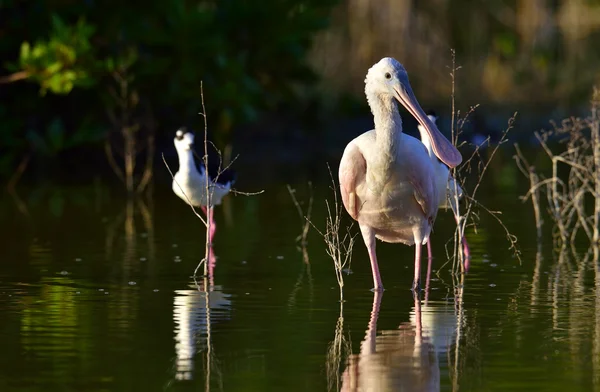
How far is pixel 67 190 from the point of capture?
20.0 metres

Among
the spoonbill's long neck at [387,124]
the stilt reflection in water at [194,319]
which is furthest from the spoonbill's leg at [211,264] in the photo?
the spoonbill's long neck at [387,124]

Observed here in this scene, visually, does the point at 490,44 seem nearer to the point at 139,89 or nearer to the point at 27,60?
the point at 139,89

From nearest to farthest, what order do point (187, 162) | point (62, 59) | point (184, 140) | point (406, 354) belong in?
point (406, 354)
point (187, 162)
point (184, 140)
point (62, 59)

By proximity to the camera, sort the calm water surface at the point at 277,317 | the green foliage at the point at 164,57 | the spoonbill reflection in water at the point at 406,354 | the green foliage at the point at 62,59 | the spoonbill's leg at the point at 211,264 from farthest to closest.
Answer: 1. the green foliage at the point at 164,57
2. the green foliage at the point at 62,59
3. the spoonbill's leg at the point at 211,264
4. the calm water surface at the point at 277,317
5. the spoonbill reflection in water at the point at 406,354

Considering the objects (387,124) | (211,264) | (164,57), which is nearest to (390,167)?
(387,124)

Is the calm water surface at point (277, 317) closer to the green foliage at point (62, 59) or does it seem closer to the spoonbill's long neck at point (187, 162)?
the spoonbill's long neck at point (187, 162)

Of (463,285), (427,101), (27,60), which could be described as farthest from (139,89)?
(463,285)

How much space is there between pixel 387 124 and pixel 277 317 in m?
1.66

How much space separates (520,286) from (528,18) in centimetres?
2485

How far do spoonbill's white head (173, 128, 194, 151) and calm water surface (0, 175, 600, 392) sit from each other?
0.89 m

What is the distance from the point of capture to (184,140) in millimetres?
14586

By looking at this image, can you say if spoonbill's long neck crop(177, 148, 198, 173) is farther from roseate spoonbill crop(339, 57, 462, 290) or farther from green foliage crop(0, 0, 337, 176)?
green foliage crop(0, 0, 337, 176)

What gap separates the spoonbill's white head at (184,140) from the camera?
14406mm

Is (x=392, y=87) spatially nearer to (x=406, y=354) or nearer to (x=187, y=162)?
(x=406, y=354)
